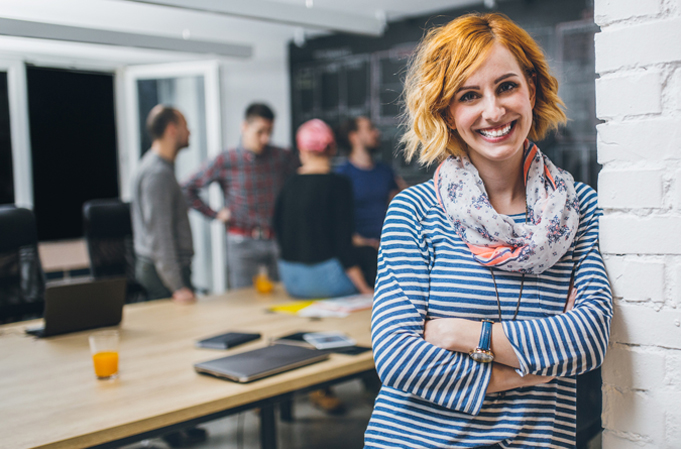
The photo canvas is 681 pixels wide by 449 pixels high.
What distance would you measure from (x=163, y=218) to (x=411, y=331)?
1889 mm

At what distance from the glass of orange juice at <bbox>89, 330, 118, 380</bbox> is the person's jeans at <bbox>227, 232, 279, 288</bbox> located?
1.84 m

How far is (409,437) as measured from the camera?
105 centimetres

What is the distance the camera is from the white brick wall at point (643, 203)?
0.91m

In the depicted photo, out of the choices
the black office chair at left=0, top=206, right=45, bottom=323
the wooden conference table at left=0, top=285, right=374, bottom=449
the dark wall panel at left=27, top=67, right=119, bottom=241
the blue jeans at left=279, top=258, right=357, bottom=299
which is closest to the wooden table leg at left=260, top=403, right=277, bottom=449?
the wooden conference table at left=0, top=285, right=374, bottom=449

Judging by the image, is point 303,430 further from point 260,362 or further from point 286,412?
point 260,362

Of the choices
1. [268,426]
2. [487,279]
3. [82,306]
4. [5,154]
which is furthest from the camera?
[5,154]

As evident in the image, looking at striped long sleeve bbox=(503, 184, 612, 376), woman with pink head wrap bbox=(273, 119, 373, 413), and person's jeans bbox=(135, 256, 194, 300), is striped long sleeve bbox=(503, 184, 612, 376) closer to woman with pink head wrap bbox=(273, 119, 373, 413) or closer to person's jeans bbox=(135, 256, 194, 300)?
woman with pink head wrap bbox=(273, 119, 373, 413)

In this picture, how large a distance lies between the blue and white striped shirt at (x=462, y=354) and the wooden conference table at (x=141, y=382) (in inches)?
20.6

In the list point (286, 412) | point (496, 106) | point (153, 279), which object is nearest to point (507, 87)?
point (496, 106)

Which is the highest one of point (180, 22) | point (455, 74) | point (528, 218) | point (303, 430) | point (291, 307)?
point (180, 22)

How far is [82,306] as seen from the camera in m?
2.06

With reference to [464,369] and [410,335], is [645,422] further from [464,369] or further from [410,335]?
[410,335]

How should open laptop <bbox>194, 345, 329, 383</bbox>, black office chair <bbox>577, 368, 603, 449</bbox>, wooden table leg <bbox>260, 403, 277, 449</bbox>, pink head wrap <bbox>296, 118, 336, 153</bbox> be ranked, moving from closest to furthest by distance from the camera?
black office chair <bbox>577, 368, 603, 449</bbox>, open laptop <bbox>194, 345, 329, 383</bbox>, wooden table leg <bbox>260, 403, 277, 449</bbox>, pink head wrap <bbox>296, 118, 336, 153</bbox>

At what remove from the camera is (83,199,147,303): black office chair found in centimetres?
321
